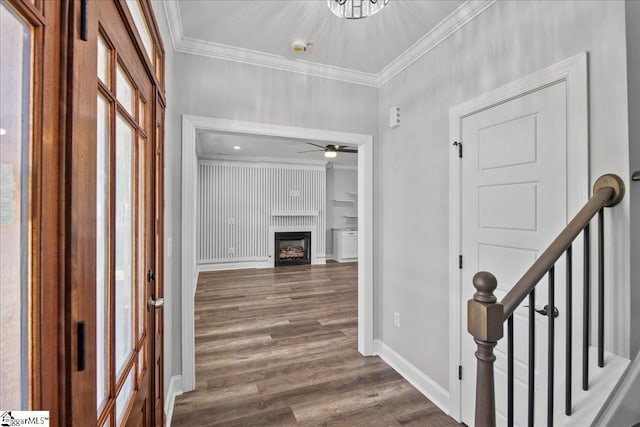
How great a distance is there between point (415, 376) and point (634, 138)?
212 centimetres

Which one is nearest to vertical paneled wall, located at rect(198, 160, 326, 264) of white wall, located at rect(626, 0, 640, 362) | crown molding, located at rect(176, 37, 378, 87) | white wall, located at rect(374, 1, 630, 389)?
crown molding, located at rect(176, 37, 378, 87)

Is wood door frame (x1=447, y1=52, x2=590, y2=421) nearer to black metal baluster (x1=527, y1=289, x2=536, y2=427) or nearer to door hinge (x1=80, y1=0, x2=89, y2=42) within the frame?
black metal baluster (x1=527, y1=289, x2=536, y2=427)

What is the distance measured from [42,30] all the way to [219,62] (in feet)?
7.13

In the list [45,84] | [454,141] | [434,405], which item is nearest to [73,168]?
[45,84]

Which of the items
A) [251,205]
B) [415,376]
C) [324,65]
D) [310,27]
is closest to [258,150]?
[251,205]

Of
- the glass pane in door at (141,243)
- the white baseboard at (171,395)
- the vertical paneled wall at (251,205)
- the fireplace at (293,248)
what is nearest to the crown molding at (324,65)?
the glass pane in door at (141,243)

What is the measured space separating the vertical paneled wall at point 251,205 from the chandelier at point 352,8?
5.95 m

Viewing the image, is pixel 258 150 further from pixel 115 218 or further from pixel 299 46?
pixel 115 218

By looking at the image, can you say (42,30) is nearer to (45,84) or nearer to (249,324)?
(45,84)

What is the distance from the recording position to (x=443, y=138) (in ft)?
7.44

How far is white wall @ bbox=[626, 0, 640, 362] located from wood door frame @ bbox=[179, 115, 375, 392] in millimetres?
1876

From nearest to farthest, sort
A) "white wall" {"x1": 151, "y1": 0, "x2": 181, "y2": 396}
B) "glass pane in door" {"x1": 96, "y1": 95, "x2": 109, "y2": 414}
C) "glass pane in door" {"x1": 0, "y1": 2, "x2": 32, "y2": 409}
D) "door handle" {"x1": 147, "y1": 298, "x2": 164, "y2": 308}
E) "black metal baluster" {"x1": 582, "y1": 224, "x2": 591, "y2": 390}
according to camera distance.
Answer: "glass pane in door" {"x1": 0, "y1": 2, "x2": 32, "y2": 409}, "glass pane in door" {"x1": 96, "y1": 95, "x2": 109, "y2": 414}, "black metal baluster" {"x1": 582, "y1": 224, "x2": 591, "y2": 390}, "door handle" {"x1": 147, "y1": 298, "x2": 164, "y2": 308}, "white wall" {"x1": 151, "y1": 0, "x2": 181, "y2": 396}

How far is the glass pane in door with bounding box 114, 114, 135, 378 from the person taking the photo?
105 cm

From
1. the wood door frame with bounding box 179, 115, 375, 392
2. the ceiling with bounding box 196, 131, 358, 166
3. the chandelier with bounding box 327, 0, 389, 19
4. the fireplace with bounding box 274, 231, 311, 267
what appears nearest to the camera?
the chandelier with bounding box 327, 0, 389, 19
